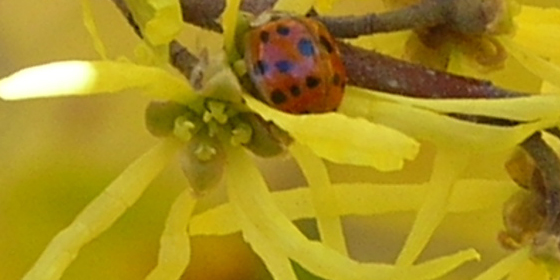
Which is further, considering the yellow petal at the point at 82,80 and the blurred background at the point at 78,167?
the blurred background at the point at 78,167

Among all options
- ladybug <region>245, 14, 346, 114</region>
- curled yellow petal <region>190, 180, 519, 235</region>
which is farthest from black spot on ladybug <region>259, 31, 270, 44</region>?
curled yellow petal <region>190, 180, 519, 235</region>

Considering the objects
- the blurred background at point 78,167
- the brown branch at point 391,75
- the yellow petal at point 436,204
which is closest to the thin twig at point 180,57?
the brown branch at point 391,75

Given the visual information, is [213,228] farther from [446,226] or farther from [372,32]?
[446,226]

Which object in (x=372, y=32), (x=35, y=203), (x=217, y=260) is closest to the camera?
(x=372, y=32)

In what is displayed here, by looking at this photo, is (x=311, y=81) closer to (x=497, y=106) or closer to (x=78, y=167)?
(x=497, y=106)

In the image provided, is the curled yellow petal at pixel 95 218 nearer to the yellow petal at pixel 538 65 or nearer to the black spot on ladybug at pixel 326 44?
the black spot on ladybug at pixel 326 44

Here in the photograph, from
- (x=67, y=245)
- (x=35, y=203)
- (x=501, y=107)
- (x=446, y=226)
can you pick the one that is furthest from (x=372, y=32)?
(x=446, y=226)

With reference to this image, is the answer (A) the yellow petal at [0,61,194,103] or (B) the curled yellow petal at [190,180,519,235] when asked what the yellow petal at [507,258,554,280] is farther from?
(A) the yellow petal at [0,61,194,103]
